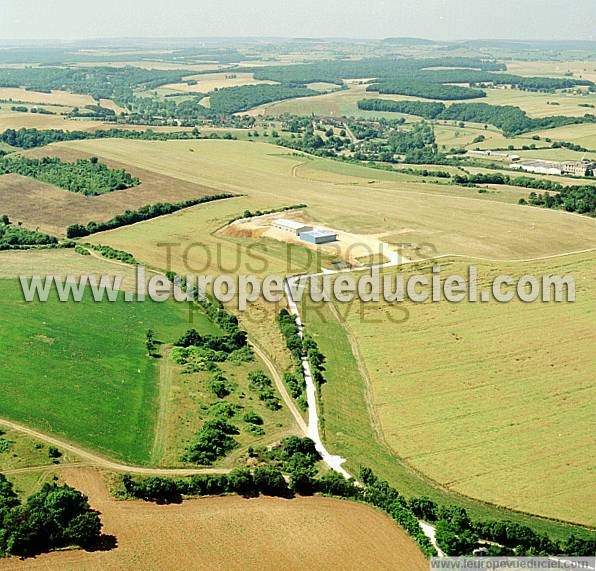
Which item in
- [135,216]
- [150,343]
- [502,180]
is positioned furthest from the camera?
[502,180]

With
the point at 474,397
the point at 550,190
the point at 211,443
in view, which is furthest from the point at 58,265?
the point at 550,190

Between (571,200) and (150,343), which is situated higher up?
(571,200)

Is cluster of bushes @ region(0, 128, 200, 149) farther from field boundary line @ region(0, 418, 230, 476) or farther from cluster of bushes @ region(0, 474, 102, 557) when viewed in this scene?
cluster of bushes @ region(0, 474, 102, 557)

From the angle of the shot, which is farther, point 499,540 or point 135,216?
point 135,216

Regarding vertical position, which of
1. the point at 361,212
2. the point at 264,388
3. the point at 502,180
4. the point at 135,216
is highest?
the point at 502,180

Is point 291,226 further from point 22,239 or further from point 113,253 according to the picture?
point 22,239

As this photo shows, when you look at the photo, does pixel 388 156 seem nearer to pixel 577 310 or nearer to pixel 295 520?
pixel 577 310
